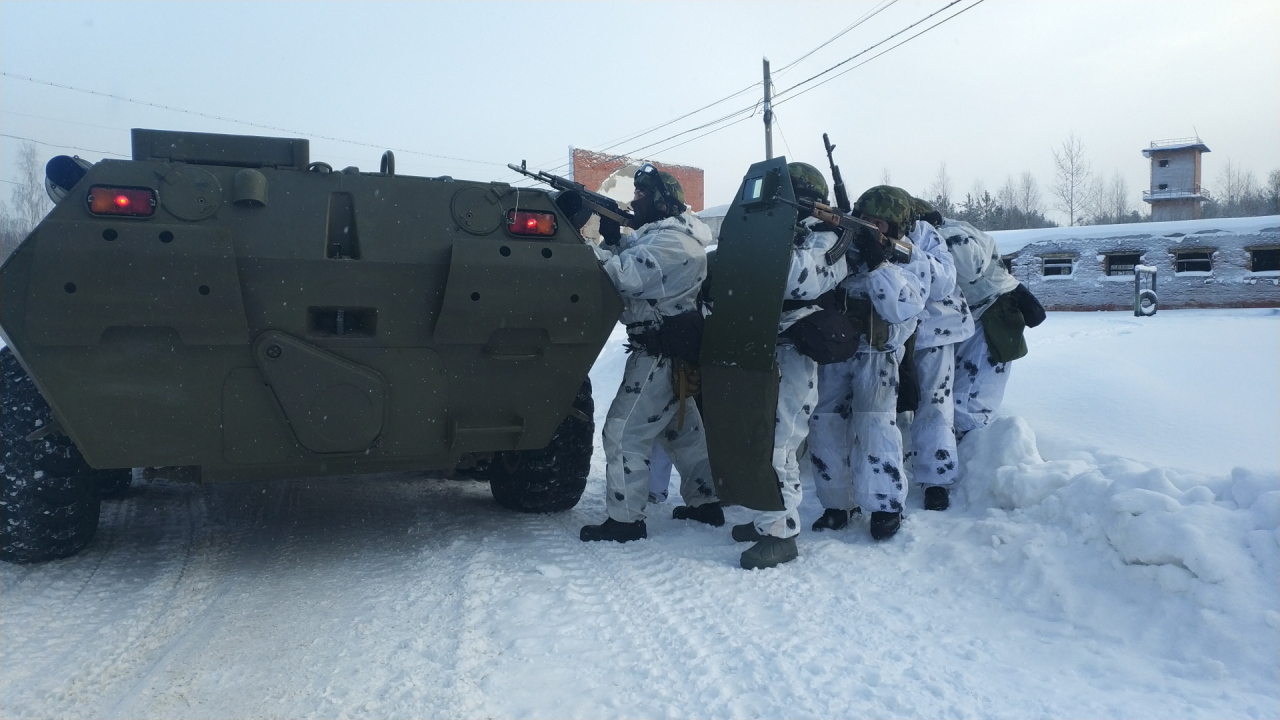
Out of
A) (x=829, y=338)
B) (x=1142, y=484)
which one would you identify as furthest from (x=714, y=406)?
(x=1142, y=484)

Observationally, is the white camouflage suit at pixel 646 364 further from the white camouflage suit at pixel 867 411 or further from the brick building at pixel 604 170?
the brick building at pixel 604 170

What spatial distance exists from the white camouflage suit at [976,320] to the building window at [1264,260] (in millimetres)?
15906

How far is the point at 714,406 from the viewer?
399 cm

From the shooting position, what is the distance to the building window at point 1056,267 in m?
19.0

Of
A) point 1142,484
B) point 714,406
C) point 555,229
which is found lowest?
point 1142,484

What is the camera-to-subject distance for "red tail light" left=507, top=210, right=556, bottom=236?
12.3ft

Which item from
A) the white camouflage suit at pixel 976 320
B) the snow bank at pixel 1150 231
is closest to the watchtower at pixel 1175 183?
the snow bank at pixel 1150 231

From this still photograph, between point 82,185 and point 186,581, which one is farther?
point 186,581

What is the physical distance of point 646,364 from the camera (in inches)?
171

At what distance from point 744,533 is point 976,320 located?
192 centimetres

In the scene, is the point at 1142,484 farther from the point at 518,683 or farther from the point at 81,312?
the point at 81,312

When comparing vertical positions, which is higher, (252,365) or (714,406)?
(252,365)

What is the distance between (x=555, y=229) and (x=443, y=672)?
1898mm

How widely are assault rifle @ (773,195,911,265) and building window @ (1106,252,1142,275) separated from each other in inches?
669
